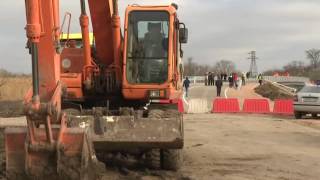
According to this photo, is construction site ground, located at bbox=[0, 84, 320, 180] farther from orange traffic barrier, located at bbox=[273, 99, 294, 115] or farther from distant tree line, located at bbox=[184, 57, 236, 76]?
distant tree line, located at bbox=[184, 57, 236, 76]

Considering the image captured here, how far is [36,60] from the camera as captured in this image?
24.3ft

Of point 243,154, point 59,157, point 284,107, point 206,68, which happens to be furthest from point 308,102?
point 206,68

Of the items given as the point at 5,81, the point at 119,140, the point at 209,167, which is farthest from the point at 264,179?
the point at 5,81

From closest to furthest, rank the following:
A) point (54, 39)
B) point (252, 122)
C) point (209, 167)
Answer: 1. point (54, 39)
2. point (209, 167)
3. point (252, 122)

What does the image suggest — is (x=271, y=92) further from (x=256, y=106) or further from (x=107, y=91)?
(x=107, y=91)

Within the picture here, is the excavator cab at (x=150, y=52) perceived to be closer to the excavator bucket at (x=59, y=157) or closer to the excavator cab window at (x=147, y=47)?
the excavator cab window at (x=147, y=47)

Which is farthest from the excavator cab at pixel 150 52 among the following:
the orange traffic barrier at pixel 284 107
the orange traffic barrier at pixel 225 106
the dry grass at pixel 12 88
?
the dry grass at pixel 12 88

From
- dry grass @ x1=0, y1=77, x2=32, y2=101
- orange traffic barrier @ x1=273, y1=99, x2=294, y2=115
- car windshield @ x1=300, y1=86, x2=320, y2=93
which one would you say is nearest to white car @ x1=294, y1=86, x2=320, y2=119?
car windshield @ x1=300, y1=86, x2=320, y2=93

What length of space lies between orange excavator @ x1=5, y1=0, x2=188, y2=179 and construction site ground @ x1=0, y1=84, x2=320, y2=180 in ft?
1.65

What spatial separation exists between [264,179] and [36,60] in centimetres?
→ 470

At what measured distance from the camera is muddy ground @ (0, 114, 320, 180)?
10500 millimetres

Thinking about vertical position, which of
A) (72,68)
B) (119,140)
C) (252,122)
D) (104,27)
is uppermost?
(104,27)

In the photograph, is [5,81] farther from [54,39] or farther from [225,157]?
[54,39]

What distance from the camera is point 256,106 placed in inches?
1209
